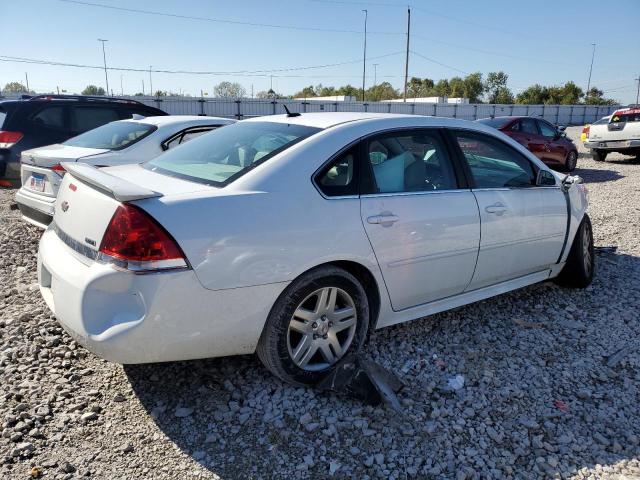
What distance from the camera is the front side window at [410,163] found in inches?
128

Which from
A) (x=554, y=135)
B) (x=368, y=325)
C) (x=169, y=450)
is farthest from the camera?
(x=554, y=135)

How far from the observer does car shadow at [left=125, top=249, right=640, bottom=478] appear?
2498 mm

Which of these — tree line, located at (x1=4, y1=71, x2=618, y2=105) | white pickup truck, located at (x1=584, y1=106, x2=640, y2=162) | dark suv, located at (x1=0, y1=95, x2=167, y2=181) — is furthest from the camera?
tree line, located at (x1=4, y1=71, x2=618, y2=105)

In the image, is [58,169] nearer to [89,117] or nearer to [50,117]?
[50,117]

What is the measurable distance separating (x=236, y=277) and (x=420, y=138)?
1737 mm

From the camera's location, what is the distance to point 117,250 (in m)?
2.45

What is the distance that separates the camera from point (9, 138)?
708 centimetres

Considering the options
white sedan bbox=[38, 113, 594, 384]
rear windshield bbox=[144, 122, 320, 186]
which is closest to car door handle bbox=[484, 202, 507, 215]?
white sedan bbox=[38, 113, 594, 384]

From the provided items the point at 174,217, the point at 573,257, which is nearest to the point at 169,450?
the point at 174,217

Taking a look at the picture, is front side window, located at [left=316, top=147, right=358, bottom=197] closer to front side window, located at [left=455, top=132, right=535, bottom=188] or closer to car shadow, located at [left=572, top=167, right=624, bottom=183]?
front side window, located at [left=455, top=132, right=535, bottom=188]

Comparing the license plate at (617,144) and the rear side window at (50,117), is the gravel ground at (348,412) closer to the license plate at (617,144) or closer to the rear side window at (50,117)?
the rear side window at (50,117)

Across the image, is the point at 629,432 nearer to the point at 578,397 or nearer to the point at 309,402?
the point at 578,397

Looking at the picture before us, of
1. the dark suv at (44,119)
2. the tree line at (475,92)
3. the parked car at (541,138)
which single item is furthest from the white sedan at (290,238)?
the tree line at (475,92)

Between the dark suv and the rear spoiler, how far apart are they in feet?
15.6
